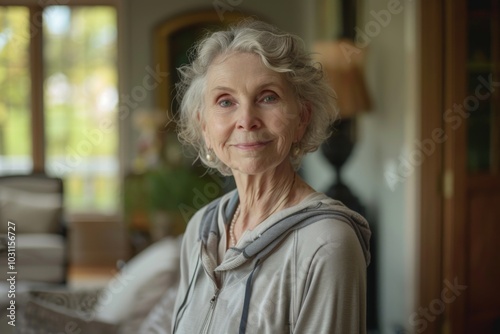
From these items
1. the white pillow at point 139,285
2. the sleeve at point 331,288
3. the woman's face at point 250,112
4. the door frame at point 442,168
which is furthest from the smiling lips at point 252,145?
the door frame at point 442,168

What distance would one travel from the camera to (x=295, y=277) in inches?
27.7

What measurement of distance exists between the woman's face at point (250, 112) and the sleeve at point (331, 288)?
0.38 feet

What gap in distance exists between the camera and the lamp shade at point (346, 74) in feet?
10.9

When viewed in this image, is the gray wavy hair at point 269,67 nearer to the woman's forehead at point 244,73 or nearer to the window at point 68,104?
the woman's forehead at point 244,73

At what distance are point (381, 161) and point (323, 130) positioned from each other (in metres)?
2.70

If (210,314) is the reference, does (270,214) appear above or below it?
above

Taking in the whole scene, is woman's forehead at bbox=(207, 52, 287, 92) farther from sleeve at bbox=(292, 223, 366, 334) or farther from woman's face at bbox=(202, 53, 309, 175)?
sleeve at bbox=(292, 223, 366, 334)

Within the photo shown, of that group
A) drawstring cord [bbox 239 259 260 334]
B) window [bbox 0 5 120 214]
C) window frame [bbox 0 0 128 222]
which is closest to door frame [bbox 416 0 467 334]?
drawstring cord [bbox 239 259 260 334]

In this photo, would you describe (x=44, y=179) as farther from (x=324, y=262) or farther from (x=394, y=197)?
(x=324, y=262)

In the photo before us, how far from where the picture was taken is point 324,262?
692 millimetres

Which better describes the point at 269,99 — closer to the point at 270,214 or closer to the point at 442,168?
the point at 270,214

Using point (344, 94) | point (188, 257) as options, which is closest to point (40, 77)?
point (344, 94)

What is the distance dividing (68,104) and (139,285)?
440 centimetres

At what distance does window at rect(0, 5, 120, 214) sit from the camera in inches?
236
